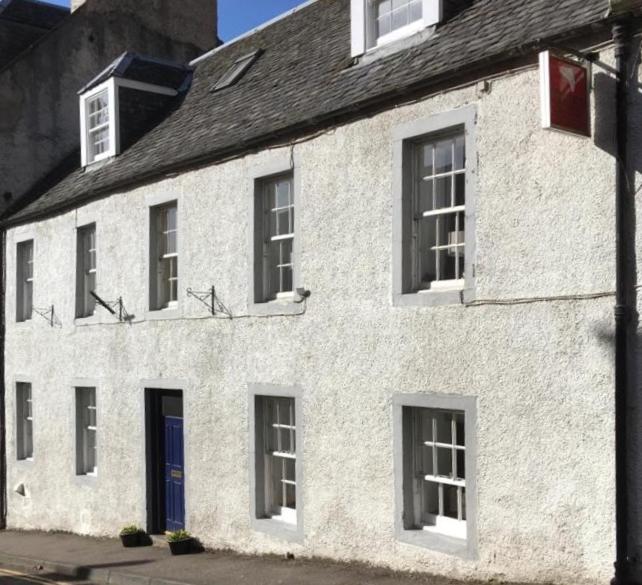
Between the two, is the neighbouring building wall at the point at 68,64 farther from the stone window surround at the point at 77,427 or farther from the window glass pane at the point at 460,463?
the window glass pane at the point at 460,463

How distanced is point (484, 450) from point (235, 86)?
8.67 meters

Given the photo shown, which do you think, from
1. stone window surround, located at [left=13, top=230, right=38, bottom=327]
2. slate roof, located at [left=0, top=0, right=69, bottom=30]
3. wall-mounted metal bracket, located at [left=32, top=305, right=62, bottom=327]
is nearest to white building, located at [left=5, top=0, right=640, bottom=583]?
wall-mounted metal bracket, located at [left=32, top=305, right=62, bottom=327]

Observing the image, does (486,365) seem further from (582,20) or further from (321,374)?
(582,20)

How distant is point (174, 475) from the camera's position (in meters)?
14.4

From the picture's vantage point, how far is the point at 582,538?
8250 millimetres

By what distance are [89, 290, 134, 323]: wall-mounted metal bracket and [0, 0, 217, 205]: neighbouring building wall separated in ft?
17.9

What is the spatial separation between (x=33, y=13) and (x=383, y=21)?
13077 millimetres

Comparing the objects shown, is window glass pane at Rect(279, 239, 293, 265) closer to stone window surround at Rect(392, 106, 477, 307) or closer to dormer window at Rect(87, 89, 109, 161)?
stone window surround at Rect(392, 106, 477, 307)

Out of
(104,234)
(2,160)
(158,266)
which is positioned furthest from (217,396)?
(2,160)

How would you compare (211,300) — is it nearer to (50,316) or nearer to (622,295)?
(50,316)

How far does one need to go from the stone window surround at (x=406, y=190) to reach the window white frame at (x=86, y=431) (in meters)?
8.46

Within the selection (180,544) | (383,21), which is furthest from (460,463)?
(383,21)

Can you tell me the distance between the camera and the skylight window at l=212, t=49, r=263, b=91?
15.7m

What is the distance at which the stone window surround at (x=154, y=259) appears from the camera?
1400cm
